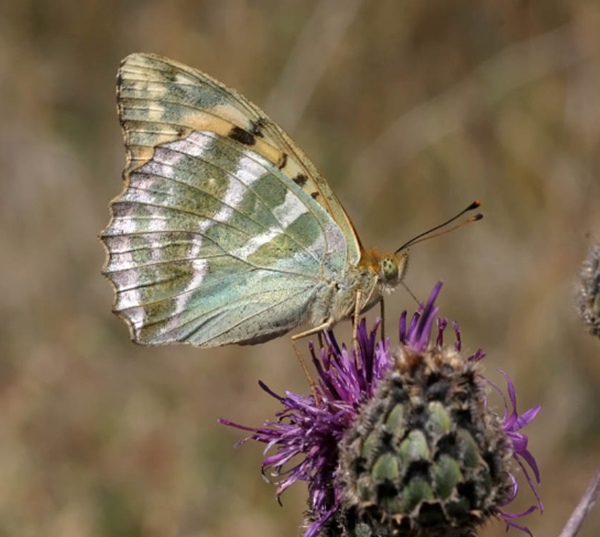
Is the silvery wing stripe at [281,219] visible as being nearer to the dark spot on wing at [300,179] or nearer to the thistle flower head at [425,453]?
the dark spot on wing at [300,179]

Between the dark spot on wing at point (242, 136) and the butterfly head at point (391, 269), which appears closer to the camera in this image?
the butterfly head at point (391, 269)

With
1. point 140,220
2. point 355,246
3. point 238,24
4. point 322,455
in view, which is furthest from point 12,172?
point 322,455

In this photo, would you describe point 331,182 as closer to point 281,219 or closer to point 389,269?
point 281,219

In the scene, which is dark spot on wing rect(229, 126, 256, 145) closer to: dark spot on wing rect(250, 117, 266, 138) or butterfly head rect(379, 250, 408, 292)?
dark spot on wing rect(250, 117, 266, 138)

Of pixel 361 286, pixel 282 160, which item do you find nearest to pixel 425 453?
pixel 361 286

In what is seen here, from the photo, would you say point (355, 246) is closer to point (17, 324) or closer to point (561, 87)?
point (561, 87)

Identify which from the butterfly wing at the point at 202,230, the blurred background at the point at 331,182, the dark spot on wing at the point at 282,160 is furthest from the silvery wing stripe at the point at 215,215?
the blurred background at the point at 331,182
